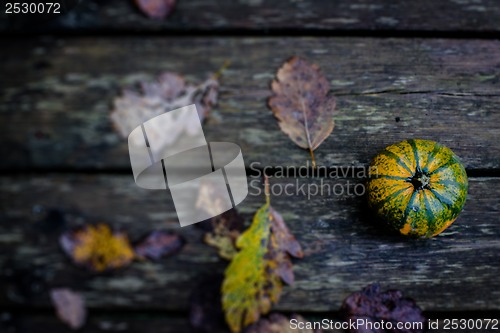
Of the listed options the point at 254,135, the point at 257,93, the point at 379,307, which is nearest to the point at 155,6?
the point at 257,93

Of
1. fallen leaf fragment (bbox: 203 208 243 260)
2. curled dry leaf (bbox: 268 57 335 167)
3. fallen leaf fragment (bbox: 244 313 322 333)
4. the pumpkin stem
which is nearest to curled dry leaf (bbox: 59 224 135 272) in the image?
fallen leaf fragment (bbox: 203 208 243 260)

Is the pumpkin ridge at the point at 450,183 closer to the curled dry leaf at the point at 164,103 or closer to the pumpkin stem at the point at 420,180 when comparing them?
the pumpkin stem at the point at 420,180

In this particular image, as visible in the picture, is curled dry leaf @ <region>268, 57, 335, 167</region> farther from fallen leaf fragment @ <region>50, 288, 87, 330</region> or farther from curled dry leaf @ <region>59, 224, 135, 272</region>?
fallen leaf fragment @ <region>50, 288, 87, 330</region>

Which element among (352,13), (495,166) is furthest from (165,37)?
(495,166)

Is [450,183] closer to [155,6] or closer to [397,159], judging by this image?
[397,159]

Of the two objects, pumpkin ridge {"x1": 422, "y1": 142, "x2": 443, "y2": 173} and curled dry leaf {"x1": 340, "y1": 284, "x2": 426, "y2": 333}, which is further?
curled dry leaf {"x1": 340, "y1": 284, "x2": 426, "y2": 333}

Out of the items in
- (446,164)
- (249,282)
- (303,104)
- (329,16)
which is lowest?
(249,282)

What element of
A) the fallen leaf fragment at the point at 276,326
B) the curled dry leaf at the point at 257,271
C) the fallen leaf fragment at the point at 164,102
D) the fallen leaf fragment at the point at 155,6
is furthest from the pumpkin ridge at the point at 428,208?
the fallen leaf fragment at the point at 155,6

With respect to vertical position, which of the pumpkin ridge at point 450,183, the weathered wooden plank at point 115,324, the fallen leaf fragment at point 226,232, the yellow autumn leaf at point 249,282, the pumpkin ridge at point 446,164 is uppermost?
the pumpkin ridge at point 446,164

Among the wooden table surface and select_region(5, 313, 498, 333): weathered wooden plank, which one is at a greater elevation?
the wooden table surface
